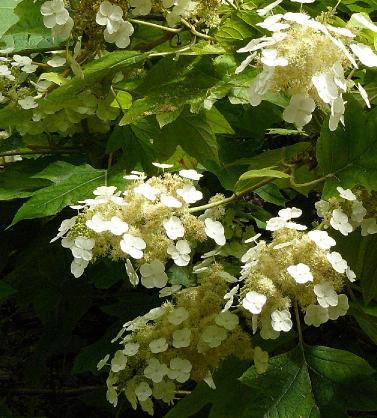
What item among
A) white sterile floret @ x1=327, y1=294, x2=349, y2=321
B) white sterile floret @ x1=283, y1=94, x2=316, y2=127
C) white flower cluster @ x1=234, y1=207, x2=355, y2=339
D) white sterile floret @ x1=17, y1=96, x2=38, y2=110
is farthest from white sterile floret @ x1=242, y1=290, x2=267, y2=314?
white sterile floret @ x1=17, y1=96, x2=38, y2=110

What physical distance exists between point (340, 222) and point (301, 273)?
0.39 feet

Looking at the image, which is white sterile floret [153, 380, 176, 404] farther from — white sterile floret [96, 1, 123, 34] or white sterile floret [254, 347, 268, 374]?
white sterile floret [96, 1, 123, 34]

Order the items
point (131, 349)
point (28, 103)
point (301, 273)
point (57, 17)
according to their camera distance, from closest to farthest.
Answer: point (301, 273), point (131, 349), point (57, 17), point (28, 103)

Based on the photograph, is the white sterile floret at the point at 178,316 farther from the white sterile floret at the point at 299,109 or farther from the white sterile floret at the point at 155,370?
the white sterile floret at the point at 299,109

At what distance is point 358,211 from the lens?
94 centimetres

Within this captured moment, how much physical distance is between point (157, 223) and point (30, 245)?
549 millimetres

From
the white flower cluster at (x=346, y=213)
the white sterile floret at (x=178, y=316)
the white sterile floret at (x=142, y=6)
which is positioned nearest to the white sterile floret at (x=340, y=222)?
the white flower cluster at (x=346, y=213)

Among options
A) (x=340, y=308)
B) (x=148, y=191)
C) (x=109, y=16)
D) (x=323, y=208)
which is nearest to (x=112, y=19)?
(x=109, y=16)

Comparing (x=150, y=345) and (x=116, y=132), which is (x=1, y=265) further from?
(x=150, y=345)

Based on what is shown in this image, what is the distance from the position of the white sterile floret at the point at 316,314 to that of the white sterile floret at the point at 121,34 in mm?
444

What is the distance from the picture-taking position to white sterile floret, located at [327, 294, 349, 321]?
35.7 inches

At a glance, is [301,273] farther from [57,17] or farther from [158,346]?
[57,17]

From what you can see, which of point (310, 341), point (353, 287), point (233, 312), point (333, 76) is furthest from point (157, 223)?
point (310, 341)

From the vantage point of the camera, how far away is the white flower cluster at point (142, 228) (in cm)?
88
